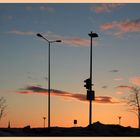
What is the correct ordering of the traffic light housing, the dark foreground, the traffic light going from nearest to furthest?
the traffic light housing → the traffic light → the dark foreground

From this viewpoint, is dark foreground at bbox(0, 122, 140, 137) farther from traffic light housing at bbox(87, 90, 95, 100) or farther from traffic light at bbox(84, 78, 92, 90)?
traffic light housing at bbox(87, 90, 95, 100)

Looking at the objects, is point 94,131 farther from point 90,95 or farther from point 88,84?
point 90,95

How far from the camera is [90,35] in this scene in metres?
36.1

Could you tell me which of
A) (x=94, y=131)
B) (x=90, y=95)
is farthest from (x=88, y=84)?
(x=94, y=131)

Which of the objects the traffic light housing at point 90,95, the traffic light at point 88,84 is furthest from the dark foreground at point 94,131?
the traffic light housing at point 90,95

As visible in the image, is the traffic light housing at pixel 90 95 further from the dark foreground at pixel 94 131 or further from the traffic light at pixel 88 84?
the dark foreground at pixel 94 131

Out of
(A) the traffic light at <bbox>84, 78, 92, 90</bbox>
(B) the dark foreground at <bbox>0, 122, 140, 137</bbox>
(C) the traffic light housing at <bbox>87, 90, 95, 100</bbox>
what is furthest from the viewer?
(B) the dark foreground at <bbox>0, 122, 140, 137</bbox>

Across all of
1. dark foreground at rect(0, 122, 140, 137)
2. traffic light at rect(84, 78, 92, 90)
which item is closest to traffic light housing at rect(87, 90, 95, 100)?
traffic light at rect(84, 78, 92, 90)

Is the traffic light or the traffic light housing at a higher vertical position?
the traffic light

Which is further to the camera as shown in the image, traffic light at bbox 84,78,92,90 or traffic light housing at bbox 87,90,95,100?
traffic light at bbox 84,78,92,90

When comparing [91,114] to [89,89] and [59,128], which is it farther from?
[59,128]

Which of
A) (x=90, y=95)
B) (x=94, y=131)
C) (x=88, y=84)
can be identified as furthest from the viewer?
(x=94, y=131)
